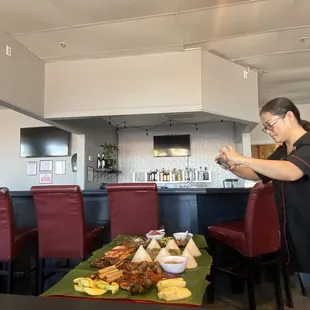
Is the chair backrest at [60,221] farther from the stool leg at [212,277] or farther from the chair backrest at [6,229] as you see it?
the stool leg at [212,277]

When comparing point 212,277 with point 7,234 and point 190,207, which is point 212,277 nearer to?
point 190,207

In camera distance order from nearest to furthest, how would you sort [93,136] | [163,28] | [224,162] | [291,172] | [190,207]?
1. [291,172]
2. [224,162]
3. [190,207]
4. [163,28]
5. [93,136]

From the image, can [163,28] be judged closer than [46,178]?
Yes

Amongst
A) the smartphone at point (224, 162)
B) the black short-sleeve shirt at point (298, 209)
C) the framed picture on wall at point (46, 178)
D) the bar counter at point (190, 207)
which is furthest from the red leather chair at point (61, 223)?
the framed picture on wall at point (46, 178)

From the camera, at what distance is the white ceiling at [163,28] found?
9.53ft

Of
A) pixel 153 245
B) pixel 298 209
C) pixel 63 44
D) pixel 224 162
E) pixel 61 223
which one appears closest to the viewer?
pixel 298 209

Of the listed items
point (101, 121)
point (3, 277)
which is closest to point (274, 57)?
point (101, 121)

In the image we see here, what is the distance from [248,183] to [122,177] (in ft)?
9.20

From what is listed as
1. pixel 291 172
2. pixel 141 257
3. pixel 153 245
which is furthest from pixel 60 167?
pixel 291 172

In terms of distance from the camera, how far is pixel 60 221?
236 centimetres

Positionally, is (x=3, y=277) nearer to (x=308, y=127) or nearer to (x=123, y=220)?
(x=123, y=220)

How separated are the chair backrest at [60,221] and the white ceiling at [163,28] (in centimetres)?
188

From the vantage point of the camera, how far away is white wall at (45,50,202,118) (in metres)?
3.88

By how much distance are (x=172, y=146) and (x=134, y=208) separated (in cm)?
400
